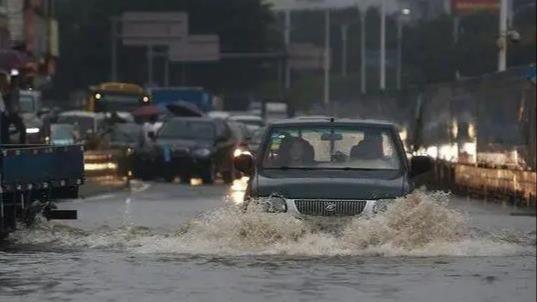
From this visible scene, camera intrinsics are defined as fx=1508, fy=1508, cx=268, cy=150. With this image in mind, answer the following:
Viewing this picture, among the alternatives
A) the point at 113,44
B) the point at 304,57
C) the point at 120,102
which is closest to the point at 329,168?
the point at 120,102

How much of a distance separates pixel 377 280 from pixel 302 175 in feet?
9.51

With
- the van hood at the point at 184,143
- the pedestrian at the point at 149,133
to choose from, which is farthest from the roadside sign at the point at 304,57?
the van hood at the point at 184,143

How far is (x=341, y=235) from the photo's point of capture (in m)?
15.2

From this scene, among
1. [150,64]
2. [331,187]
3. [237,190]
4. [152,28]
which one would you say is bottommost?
[237,190]

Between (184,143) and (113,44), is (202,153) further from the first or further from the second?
(113,44)

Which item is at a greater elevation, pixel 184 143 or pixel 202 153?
pixel 184 143

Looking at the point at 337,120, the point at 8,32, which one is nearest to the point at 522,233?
the point at 337,120

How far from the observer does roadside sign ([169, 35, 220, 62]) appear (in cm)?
8325

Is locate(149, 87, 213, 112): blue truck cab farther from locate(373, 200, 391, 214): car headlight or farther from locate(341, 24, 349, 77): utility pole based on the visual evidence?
locate(373, 200, 391, 214): car headlight

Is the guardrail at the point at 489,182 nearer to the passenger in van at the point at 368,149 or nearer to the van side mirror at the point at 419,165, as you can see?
the passenger in van at the point at 368,149

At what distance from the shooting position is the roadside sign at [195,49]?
83.2 metres

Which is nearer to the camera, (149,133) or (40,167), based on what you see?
(40,167)

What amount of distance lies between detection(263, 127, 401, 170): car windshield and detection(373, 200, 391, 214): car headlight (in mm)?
1080

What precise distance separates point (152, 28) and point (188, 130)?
4087 cm
